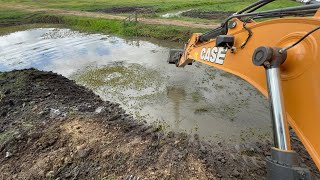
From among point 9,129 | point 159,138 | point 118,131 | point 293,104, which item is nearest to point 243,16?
point 293,104

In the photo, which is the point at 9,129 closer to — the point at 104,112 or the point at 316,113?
the point at 104,112

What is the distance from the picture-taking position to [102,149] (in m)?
5.30

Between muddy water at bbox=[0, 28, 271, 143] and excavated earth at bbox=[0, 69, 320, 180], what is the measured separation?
678 mm

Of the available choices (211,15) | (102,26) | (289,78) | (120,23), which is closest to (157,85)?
(289,78)

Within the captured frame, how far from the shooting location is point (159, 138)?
6.02 m

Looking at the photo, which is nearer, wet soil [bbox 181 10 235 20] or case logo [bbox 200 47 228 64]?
case logo [bbox 200 47 228 64]

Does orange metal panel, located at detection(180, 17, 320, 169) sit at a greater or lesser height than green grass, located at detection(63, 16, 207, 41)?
greater

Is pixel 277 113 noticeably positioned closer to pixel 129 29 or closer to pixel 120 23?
pixel 129 29

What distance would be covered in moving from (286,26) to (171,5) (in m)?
26.7

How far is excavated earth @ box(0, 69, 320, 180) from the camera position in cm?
472

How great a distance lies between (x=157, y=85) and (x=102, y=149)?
14.3 feet

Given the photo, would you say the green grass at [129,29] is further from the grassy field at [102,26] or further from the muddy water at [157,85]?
the muddy water at [157,85]

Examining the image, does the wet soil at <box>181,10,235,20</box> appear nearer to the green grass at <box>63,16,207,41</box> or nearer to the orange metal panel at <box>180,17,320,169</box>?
the green grass at <box>63,16,207,41</box>

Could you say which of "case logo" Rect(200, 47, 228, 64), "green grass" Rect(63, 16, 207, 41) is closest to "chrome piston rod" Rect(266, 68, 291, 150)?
"case logo" Rect(200, 47, 228, 64)
